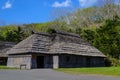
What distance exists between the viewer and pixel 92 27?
84.2 m

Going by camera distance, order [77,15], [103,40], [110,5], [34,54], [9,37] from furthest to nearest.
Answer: [77,15]
[110,5]
[9,37]
[103,40]
[34,54]

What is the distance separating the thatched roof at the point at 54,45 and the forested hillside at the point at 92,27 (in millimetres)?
7600

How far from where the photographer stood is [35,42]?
135 ft

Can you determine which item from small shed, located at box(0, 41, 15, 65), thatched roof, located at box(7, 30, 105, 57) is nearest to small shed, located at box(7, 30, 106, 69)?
thatched roof, located at box(7, 30, 105, 57)

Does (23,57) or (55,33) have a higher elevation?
(55,33)

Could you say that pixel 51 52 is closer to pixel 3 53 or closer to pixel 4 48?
pixel 3 53

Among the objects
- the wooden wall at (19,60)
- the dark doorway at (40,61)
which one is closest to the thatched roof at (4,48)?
the wooden wall at (19,60)

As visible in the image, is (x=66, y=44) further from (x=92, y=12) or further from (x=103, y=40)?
(x=92, y=12)

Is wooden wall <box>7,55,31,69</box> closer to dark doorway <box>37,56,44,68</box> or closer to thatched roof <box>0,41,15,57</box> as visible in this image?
dark doorway <box>37,56,44,68</box>

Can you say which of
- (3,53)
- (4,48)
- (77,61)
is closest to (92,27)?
(4,48)

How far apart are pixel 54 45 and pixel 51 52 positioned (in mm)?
1757

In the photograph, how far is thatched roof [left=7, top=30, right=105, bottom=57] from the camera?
133ft

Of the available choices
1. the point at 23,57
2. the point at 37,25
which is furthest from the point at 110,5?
the point at 23,57

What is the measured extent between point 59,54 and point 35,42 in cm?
416
